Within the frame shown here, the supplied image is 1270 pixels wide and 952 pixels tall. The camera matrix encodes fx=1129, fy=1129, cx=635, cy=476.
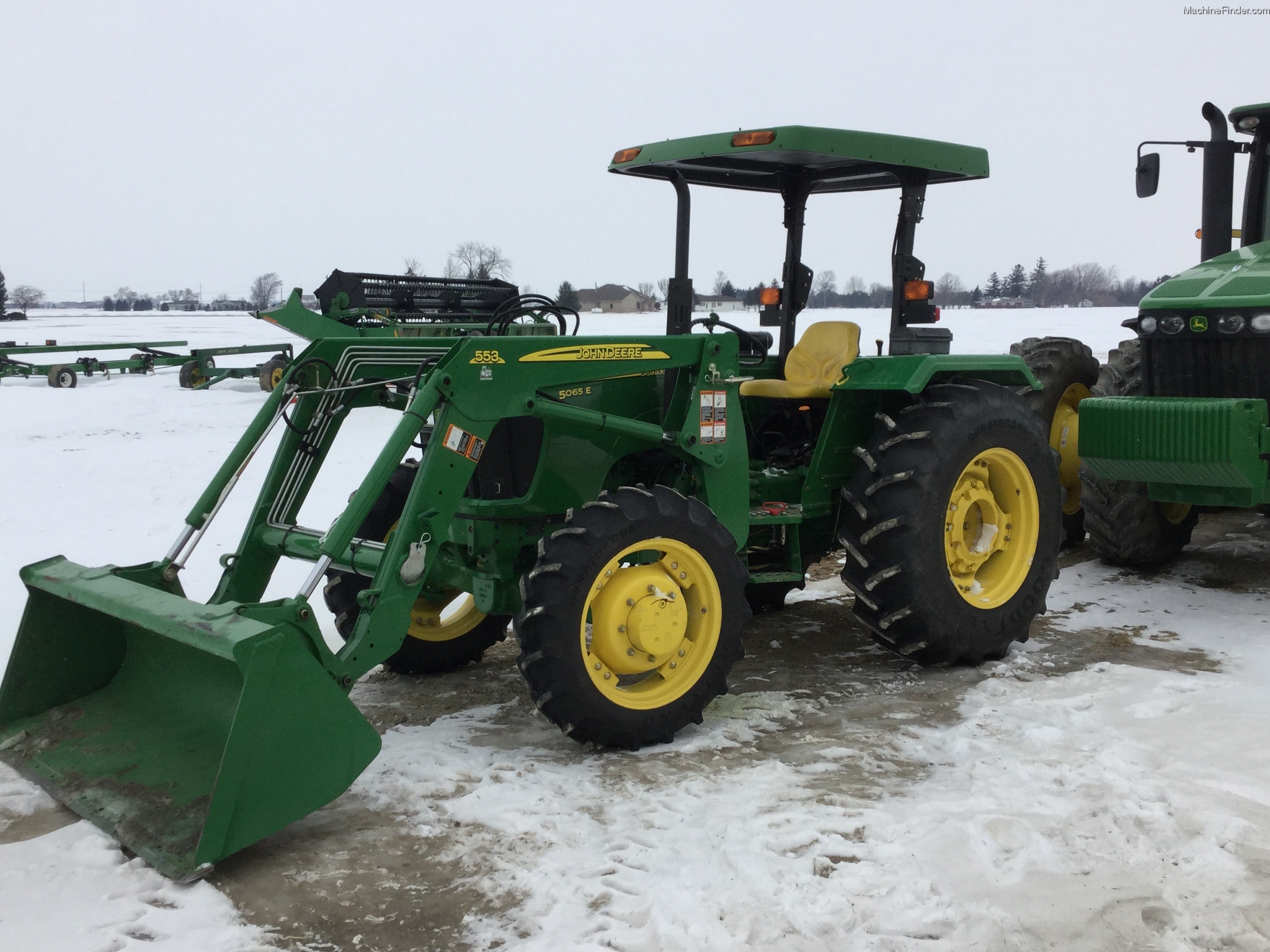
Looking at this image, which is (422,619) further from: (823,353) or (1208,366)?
(1208,366)

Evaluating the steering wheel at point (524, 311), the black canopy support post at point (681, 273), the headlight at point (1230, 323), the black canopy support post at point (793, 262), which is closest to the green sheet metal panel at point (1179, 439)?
the headlight at point (1230, 323)

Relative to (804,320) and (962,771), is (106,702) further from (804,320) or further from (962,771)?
(804,320)

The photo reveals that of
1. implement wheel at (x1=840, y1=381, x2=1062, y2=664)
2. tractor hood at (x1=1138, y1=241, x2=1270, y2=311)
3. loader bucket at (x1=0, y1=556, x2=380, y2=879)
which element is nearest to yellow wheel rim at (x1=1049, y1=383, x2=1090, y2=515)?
tractor hood at (x1=1138, y1=241, x2=1270, y2=311)

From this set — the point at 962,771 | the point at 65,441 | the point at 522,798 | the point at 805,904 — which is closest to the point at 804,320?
the point at 962,771

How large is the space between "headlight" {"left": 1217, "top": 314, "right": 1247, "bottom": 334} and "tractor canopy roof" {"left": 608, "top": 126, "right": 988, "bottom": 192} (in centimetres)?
173

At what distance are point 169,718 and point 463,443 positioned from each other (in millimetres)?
1459

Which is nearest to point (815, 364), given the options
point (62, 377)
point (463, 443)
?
point (463, 443)

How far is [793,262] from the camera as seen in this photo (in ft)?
20.2

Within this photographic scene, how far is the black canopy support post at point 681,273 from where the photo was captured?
222 inches

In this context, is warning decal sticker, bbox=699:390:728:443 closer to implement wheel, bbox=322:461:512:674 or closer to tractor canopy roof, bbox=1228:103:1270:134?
implement wheel, bbox=322:461:512:674

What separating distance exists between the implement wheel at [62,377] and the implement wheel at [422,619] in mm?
15318

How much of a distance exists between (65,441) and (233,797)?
1014 cm

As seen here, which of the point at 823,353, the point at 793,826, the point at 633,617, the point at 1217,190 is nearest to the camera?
the point at 793,826

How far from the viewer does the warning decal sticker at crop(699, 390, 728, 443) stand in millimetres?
4895
